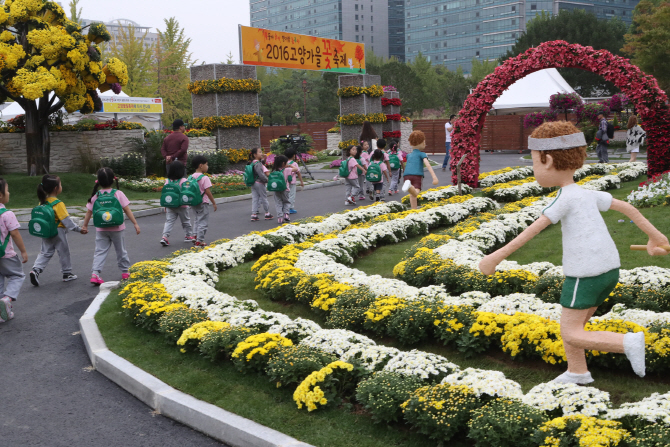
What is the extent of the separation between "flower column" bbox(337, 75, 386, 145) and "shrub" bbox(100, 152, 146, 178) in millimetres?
12075

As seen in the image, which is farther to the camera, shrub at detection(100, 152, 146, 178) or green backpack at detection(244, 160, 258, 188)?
shrub at detection(100, 152, 146, 178)

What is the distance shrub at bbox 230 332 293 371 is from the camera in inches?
195

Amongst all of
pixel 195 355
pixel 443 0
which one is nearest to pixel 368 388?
pixel 195 355

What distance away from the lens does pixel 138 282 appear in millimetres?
7168

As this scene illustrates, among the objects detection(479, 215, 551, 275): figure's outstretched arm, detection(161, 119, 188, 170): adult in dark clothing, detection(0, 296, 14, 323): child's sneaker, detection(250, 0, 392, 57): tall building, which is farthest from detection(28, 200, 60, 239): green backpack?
detection(250, 0, 392, 57): tall building

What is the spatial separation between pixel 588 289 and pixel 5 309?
20.3 ft

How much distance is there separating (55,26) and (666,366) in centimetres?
1809

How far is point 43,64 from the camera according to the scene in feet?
57.1

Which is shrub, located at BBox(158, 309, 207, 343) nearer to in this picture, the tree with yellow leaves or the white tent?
the tree with yellow leaves

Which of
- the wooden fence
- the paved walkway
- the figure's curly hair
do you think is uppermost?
the wooden fence

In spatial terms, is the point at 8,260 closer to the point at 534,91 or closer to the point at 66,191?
the point at 66,191

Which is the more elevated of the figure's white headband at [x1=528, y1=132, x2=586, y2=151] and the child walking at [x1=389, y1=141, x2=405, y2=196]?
the figure's white headband at [x1=528, y1=132, x2=586, y2=151]

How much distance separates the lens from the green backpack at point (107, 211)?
27.1 feet

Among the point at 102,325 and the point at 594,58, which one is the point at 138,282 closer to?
the point at 102,325
